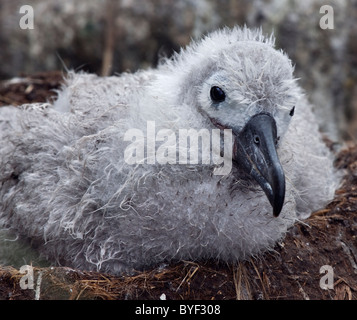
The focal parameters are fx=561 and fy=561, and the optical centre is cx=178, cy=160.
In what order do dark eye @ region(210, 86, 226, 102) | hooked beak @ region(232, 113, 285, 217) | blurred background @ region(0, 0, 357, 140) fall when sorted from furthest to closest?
blurred background @ region(0, 0, 357, 140) < dark eye @ region(210, 86, 226, 102) < hooked beak @ region(232, 113, 285, 217)

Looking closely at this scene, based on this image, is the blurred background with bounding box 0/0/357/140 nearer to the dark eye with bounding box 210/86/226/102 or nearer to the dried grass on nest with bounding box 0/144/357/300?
the dried grass on nest with bounding box 0/144/357/300

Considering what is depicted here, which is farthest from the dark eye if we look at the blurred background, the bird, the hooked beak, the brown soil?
the blurred background

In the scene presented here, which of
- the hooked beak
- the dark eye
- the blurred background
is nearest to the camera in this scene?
the hooked beak

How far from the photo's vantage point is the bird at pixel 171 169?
Result: 2.40m

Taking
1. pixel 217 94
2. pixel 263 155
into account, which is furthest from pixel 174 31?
pixel 263 155

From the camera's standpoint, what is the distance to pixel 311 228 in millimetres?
2920

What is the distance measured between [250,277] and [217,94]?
84 centimetres

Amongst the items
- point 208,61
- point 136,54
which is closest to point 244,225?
point 208,61

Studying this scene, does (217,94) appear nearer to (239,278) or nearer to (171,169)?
(171,169)

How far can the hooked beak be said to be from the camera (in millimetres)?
2238

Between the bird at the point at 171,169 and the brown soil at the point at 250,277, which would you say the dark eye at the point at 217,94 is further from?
the brown soil at the point at 250,277

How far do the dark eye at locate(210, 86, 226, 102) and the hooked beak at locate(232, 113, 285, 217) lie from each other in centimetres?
15

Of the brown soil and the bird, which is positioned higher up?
the bird

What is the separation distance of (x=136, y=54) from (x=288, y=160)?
320cm
